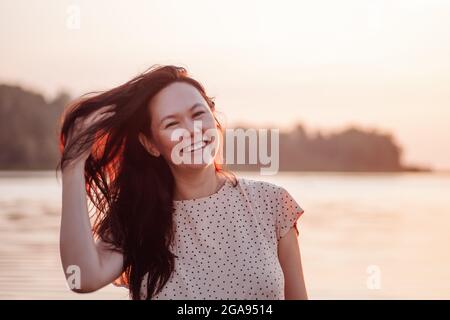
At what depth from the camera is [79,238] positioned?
11.7 feet

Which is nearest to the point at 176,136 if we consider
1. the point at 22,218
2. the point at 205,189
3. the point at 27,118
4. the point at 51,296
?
the point at 205,189

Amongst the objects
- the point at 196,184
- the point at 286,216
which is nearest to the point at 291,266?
the point at 286,216

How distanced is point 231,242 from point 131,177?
0.46 m

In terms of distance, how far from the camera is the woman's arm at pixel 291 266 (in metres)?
3.79

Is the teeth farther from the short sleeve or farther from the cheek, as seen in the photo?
the short sleeve

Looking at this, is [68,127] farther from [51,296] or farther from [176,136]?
[51,296]

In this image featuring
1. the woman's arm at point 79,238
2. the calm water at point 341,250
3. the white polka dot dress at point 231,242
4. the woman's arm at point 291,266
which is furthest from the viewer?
the calm water at point 341,250

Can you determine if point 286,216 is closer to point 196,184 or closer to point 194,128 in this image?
point 196,184

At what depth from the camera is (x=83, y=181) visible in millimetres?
3662

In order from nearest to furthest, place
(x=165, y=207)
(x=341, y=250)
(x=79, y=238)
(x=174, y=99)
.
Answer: (x=79, y=238)
(x=174, y=99)
(x=165, y=207)
(x=341, y=250)

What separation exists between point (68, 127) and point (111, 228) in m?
0.41

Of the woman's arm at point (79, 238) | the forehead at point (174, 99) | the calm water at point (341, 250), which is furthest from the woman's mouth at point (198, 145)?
the calm water at point (341, 250)

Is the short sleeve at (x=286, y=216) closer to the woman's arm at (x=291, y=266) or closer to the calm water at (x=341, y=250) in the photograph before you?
the woman's arm at (x=291, y=266)

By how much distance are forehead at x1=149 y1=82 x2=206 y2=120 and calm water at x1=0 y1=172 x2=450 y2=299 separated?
3.33 feet
